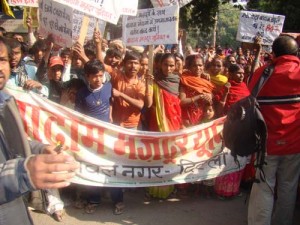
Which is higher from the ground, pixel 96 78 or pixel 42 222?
pixel 96 78

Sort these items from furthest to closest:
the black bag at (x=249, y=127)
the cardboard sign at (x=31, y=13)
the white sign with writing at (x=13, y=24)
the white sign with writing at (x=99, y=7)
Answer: the white sign with writing at (x=13, y=24), the cardboard sign at (x=31, y=13), the white sign with writing at (x=99, y=7), the black bag at (x=249, y=127)

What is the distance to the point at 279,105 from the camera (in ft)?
10.3

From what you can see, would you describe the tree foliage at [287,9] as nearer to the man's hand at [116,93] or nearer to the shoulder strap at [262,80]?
the man's hand at [116,93]

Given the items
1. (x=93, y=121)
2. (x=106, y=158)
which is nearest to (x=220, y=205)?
(x=106, y=158)

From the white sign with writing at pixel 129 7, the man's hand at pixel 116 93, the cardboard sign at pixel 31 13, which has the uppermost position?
the white sign with writing at pixel 129 7

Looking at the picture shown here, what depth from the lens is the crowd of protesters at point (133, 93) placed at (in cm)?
389

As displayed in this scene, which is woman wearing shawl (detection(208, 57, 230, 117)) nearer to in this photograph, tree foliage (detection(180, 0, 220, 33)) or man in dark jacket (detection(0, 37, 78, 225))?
man in dark jacket (detection(0, 37, 78, 225))

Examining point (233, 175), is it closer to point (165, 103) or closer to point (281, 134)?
point (165, 103)

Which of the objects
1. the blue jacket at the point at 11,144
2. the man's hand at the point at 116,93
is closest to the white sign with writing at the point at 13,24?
the man's hand at the point at 116,93

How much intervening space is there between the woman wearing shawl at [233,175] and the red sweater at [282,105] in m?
1.21

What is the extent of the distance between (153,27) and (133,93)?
820 millimetres

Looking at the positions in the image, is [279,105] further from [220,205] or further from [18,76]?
[18,76]

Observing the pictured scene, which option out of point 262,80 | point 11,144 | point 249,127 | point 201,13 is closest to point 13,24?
point 201,13

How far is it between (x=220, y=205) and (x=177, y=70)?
5.69 ft
